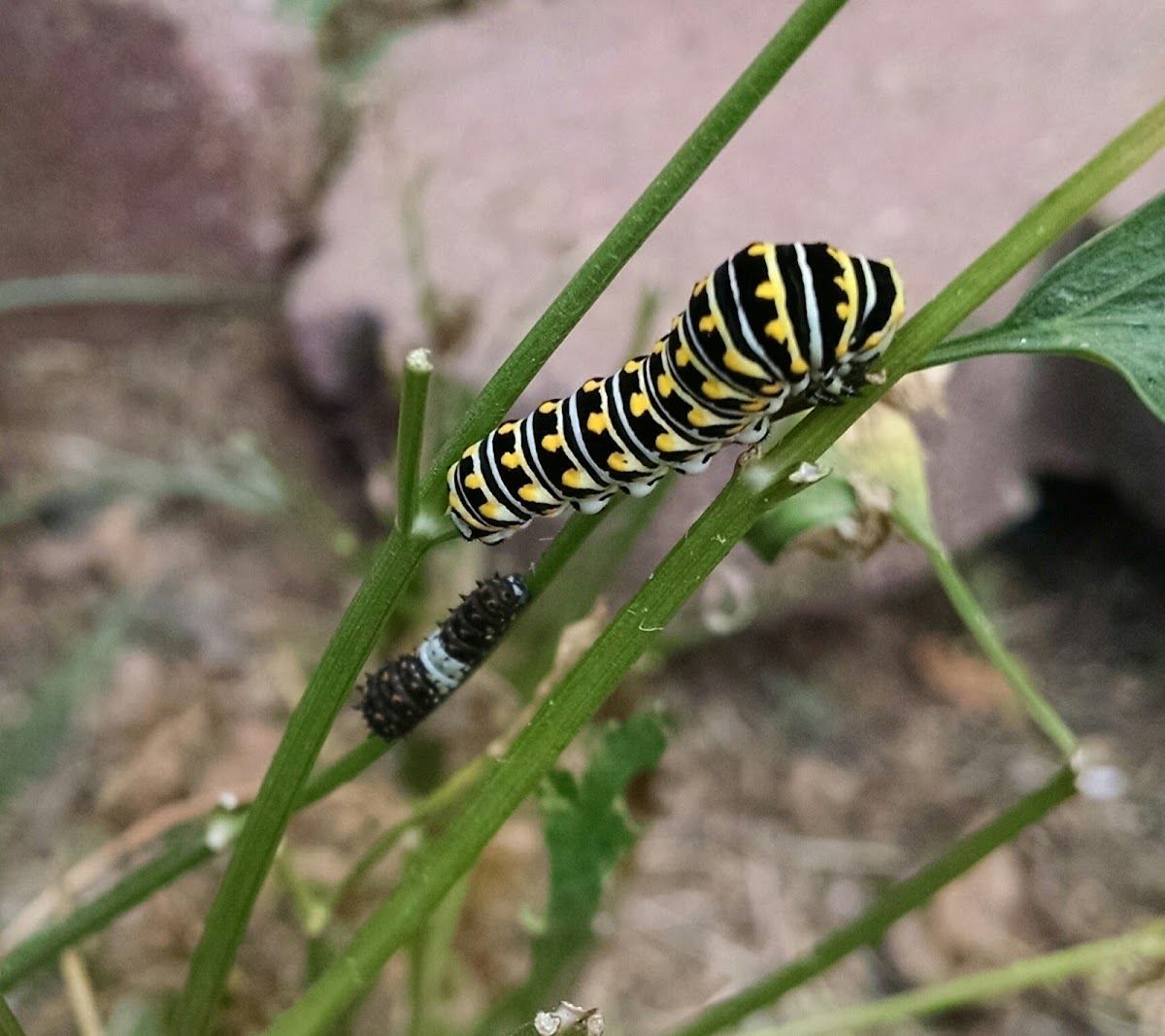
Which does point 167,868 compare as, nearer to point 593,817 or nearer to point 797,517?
point 593,817

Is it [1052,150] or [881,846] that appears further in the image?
[1052,150]

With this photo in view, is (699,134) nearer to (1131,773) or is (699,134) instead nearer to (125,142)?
(1131,773)

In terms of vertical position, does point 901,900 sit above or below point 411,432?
below

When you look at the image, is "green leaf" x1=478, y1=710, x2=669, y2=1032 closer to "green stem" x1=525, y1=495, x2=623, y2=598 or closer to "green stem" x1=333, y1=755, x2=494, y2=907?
"green stem" x1=333, y1=755, x2=494, y2=907

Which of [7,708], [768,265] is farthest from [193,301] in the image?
[768,265]

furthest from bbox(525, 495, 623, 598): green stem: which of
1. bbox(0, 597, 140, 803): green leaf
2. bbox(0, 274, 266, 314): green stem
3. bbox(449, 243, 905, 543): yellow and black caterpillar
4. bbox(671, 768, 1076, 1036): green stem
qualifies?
bbox(0, 274, 266, 314): green stem

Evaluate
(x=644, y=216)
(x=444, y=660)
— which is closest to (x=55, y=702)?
(x=444, y=660)
